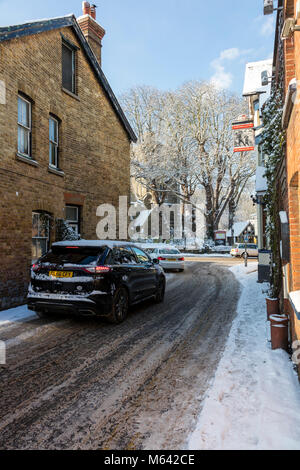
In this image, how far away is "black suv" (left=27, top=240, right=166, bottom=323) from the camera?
19.7ft

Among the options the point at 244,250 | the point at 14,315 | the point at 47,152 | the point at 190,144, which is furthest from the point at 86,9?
the point at 244,250

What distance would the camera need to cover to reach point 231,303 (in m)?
9.11

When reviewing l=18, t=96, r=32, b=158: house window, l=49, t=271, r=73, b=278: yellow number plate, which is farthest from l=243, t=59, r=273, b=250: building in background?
l=49, t=271, r=73, b=278: yellow number plate

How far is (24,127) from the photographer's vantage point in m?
9.37

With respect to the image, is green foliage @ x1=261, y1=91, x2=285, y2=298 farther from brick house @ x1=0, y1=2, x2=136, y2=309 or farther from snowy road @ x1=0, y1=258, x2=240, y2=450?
brick house @ x1=0, y1=2, x2=136, y2=309

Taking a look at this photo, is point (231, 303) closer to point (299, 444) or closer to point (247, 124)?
point (299, 444)

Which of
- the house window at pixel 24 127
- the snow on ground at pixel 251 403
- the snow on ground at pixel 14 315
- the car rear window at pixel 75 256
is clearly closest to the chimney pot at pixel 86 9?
the house window at pixel 24 127

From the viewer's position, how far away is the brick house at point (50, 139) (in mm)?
8344

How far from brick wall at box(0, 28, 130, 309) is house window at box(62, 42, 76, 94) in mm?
232

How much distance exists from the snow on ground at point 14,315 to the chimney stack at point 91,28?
12335mm

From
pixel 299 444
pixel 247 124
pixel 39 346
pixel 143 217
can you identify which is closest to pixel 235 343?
pixel 299 444

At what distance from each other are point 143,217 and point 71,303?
3720 cm

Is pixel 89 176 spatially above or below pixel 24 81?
below

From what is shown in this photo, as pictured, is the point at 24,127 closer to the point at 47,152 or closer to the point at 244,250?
the point at 47,152
